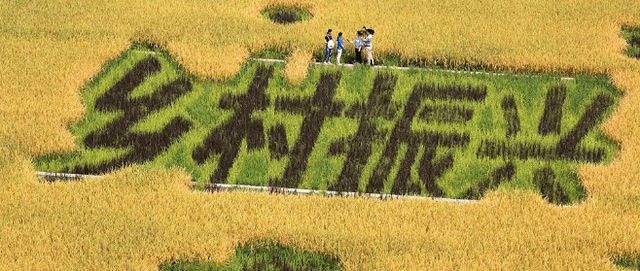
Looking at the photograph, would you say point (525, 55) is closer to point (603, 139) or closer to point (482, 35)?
point (482, 35)

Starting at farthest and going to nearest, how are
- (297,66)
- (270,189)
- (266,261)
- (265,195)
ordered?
(297,66), (270,189), (265,195), (266,261)

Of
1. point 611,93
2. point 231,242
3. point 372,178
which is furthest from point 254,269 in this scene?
point 611,93

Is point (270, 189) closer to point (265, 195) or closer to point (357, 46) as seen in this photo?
point (265, 195)

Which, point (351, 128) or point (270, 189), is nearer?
point (270, 189)

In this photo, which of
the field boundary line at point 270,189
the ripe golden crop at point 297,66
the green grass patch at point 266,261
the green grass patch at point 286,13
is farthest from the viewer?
the green grass patch at point 286,13

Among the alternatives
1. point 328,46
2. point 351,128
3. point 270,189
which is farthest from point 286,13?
point 270,189

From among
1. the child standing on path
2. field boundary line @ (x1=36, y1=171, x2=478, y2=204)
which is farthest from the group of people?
field boundary line @ (x1=36, y1=171, x2=478, y2=204)

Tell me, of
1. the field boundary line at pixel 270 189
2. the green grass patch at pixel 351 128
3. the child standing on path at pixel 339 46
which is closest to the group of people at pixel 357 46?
the child standing on path at pixel 339 46

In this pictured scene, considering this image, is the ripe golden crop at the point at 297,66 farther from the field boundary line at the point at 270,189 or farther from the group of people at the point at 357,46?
the field boundary line at the point at 270,189

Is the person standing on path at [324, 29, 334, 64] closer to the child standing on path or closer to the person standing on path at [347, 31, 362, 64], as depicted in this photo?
the child standing on path
